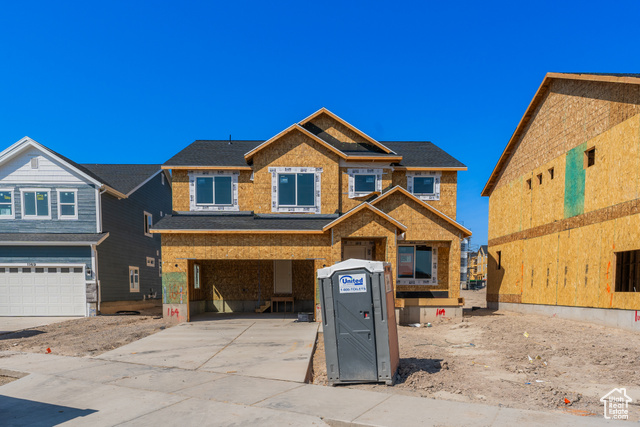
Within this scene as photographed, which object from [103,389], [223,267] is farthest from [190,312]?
[103,389]

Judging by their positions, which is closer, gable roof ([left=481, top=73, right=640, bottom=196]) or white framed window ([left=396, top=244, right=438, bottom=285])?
gable roof ([left=481, top=73, right=640, bottom=196])

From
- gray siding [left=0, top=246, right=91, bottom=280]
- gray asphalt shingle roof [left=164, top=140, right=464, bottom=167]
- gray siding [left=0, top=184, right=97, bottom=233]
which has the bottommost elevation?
gray siding [left=0, top=246, right=91, bottom=280]

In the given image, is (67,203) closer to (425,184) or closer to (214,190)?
(214,190)

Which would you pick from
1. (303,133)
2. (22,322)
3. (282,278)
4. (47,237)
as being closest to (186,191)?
(303,133)

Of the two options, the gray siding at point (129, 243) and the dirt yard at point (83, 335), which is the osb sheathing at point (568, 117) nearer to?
the dirt yard at point (83, 335)

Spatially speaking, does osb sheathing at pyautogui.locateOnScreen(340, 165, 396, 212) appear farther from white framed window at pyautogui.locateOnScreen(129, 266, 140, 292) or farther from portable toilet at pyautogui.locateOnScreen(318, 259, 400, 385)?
white framed window at pyautogui.locateOnScreen(129, 266, 140, 292)

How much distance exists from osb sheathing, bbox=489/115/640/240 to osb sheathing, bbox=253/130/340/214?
30.1 feet

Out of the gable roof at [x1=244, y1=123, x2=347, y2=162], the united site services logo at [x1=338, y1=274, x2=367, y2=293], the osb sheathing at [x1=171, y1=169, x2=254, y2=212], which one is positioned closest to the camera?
the united site services logo at [x1=338, y1=274, x2=367, y2=293]

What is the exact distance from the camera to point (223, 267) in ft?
61.8

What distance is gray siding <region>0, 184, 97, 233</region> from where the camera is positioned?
19094 mm

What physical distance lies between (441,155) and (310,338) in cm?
1211

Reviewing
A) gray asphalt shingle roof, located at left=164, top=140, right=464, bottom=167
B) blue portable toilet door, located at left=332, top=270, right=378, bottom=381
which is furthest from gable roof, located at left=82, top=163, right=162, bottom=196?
blue portable toilet door, located at left=332, top=270, right=378, bottom=381

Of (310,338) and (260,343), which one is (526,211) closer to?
(310,338)

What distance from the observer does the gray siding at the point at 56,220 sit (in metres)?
19.1
